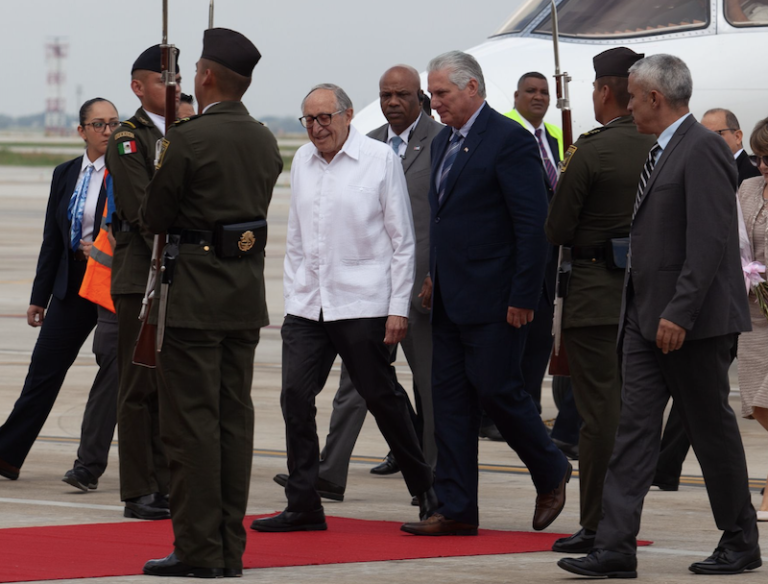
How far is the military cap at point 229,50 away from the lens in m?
5.40

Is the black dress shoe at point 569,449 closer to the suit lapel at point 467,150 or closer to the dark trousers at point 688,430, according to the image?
the suit lapel at point 467,150

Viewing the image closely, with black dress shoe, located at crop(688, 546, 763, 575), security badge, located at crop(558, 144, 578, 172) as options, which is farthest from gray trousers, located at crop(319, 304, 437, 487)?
black dress shoe, located at crop(688, 546, 763, 575)

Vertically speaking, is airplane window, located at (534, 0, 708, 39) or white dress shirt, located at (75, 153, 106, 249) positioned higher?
airplane window, located at (534, 0, 708, 39)

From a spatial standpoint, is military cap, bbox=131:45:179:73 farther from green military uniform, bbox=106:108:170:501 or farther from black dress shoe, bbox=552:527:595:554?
black dress shoe, bbox=552:527:595:554

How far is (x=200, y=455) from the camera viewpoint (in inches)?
209

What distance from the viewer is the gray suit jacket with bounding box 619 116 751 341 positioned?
5242mm

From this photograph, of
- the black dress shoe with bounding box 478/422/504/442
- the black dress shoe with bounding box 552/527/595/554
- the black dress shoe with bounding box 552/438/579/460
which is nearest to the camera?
the black dress shoe with bounding box 552/527/595/554

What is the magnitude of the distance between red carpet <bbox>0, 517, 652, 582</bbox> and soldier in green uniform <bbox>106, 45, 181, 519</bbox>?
0.22m

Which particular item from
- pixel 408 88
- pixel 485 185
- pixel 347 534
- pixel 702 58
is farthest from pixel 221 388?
Result: pixel 702 58

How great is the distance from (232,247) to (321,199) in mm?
1122

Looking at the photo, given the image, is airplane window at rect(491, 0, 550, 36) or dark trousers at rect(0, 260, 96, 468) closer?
dark trousers at rect(0, 260, 96, 468)

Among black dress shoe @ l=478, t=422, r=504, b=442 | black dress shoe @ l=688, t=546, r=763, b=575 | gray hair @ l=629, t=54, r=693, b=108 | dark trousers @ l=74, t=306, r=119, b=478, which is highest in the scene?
gray hair @ l=629, t=54, r=693, b=108

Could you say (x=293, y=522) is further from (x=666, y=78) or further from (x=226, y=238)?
(x=666, y=78)

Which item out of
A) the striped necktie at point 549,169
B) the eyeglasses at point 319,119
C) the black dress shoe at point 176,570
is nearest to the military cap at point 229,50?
the eyeglasses at point 319,119
